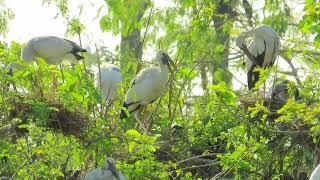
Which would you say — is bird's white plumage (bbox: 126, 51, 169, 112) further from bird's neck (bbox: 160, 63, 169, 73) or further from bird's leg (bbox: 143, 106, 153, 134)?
bird's leg (bbox: 143, 106, 153, 134)

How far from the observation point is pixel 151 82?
1088cm

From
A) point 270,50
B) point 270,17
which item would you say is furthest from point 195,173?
point 270,17

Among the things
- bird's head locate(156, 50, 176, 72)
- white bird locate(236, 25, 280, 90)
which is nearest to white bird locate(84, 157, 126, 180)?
bird's head locate(156, 50, 176, 72)

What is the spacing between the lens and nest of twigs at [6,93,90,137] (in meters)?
8.65

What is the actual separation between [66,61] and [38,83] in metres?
2.83

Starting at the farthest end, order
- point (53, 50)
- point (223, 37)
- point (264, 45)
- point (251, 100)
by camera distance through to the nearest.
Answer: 1. point (223, 37)
2. point (53, 50)
3. point (264, 45)
4. point (251, 100)

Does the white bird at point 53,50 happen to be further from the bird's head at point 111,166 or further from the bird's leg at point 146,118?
the bird's head at point 111,166

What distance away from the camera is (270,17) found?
44.4ft

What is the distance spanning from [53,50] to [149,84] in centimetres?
137

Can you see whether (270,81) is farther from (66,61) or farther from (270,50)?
(66,61)

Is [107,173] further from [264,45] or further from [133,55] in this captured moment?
[133,55]

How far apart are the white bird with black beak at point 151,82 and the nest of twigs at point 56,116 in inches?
77.3

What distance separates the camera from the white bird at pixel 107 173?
341 inches

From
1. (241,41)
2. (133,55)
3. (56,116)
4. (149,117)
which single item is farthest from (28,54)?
(56,116)
